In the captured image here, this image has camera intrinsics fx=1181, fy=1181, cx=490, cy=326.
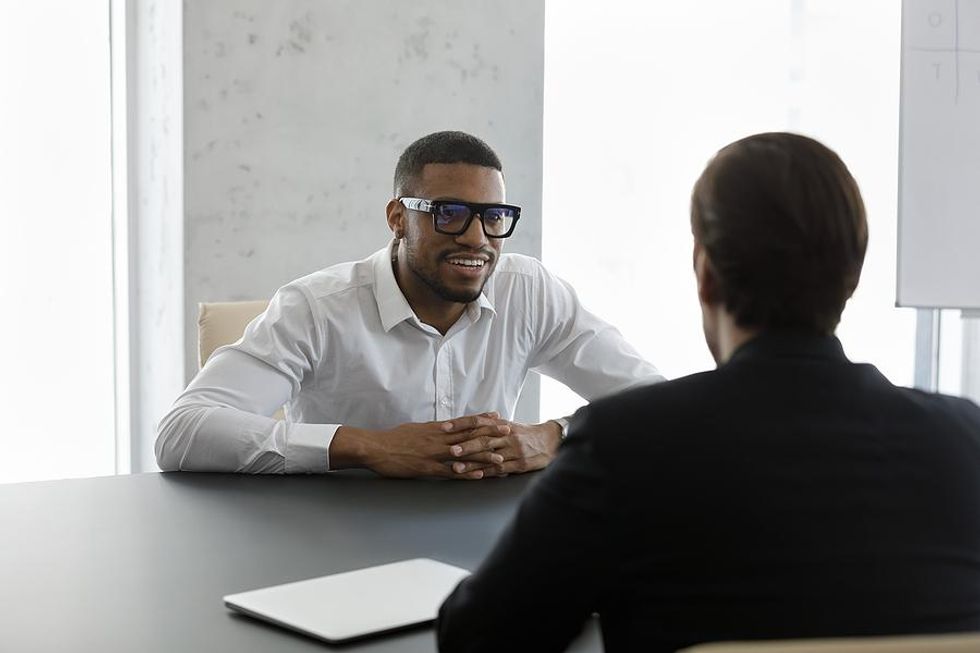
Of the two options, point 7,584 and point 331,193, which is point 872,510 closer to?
point 7,584

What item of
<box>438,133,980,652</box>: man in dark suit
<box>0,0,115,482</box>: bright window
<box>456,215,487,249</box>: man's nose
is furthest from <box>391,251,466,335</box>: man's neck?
<box>0,0,115,482</box>: bright window

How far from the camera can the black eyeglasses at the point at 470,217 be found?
239cm

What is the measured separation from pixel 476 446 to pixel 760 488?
1130mm

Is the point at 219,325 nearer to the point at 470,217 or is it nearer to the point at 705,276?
the point at 470,217

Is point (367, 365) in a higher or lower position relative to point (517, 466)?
higher

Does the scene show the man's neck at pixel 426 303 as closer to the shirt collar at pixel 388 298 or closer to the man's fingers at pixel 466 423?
the shirt collar at pixel 388 298

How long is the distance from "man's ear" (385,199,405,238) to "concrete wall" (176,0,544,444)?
1124 millimetres

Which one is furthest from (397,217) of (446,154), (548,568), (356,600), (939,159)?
(548,568)

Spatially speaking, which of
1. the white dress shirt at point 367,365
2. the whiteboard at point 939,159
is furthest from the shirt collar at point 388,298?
the whiteboard at point 939,159

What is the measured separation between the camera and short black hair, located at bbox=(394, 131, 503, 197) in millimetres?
2477

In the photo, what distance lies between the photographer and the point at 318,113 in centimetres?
370

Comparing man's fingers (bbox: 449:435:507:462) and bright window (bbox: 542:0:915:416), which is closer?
man's fingers (bbox: 449:435:507:462)

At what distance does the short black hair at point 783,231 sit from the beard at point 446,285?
1407 mm

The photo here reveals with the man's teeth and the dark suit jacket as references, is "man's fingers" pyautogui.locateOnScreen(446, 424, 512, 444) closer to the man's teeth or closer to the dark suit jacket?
the man's teeth
